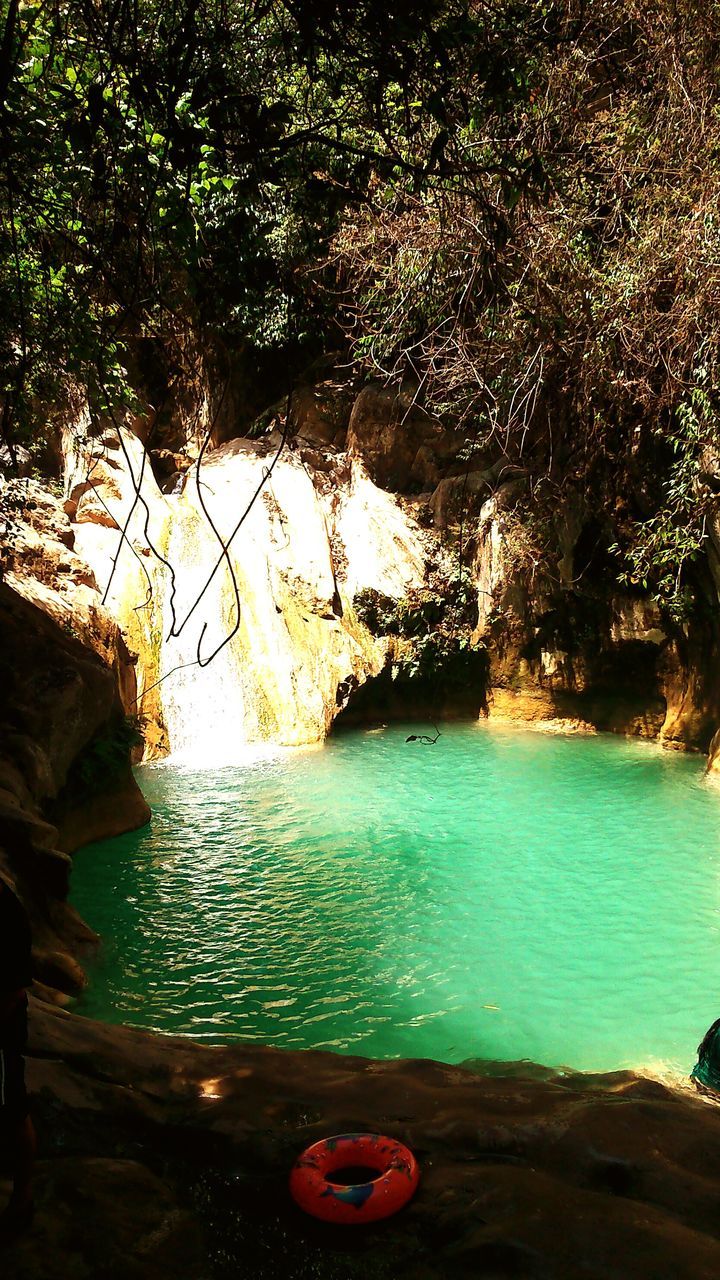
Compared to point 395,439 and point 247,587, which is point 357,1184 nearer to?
point 247,587

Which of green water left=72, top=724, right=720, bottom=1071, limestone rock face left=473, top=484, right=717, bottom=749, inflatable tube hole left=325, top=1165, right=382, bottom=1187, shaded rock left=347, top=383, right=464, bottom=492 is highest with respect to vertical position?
shaded rock left=347, top=383, right=464, bottom=492

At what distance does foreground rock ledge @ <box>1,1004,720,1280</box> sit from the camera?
2146 millimetres

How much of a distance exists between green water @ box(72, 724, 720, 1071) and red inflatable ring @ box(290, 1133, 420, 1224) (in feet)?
7.62

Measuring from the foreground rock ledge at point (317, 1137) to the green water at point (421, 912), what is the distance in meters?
1.83

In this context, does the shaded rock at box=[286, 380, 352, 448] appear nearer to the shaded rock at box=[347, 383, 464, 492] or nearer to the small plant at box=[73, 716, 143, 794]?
the shaded rock at box=[347, 383, 464, 492]

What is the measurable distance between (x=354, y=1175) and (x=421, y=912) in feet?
13.4

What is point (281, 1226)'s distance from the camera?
2361 mm

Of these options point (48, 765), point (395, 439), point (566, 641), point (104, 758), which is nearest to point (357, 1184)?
point (48, 765)

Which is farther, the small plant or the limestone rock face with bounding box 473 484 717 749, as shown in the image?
the limestone rock face with bounding box 473 484 717 749

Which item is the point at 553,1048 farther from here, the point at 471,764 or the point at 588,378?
the point at 588,378

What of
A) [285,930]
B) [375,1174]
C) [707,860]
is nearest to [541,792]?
[707,860]

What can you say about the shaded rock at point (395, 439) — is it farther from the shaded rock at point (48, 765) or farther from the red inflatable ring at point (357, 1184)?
the red inflatable ring at point (357, 1184)

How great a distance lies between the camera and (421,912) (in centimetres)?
656

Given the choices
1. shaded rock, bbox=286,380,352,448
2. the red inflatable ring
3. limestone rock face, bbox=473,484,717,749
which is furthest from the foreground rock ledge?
shaded rock, bbox=286,380,352,448
